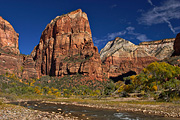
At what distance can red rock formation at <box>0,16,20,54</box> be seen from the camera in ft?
415

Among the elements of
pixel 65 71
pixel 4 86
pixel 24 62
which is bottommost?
pixel 4 86

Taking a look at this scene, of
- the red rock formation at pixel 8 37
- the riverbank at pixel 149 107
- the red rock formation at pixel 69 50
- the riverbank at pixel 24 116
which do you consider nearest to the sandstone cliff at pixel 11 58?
the red rock formation at pixel 8 37

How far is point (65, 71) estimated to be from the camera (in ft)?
382

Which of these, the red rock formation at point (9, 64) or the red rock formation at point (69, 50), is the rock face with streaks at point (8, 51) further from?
the red rock formation at point (69, 50)

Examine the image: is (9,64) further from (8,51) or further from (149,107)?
(149,107)

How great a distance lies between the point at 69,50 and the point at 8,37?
52.8 meters

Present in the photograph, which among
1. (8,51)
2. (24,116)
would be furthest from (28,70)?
(24,116)

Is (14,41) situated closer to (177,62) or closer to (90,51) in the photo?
(90,51)

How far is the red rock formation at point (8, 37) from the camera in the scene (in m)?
126

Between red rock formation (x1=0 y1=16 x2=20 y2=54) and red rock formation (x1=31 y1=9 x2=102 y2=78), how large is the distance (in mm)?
22533

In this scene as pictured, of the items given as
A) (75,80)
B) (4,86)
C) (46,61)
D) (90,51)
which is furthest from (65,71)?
(4,86)

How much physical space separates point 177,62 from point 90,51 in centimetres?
5851

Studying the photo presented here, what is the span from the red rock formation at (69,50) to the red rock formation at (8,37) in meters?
22.5

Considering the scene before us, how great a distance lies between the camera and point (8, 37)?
134750 mm
